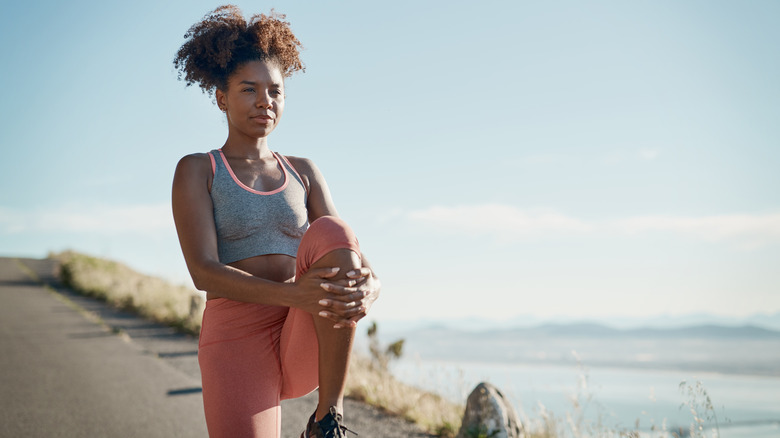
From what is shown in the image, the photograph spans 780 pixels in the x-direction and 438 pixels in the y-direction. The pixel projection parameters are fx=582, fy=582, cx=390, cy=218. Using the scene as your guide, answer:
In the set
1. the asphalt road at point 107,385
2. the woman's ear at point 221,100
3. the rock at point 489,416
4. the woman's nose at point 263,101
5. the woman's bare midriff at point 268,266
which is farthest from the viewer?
the asphalt road at point 107,385

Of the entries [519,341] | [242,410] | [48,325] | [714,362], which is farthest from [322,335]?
[519,341]

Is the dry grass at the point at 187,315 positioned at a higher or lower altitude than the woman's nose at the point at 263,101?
lower

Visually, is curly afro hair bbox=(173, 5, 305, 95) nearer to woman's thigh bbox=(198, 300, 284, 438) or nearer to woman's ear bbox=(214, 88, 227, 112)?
woman's ear bbox=(214, 88, 227, 112)

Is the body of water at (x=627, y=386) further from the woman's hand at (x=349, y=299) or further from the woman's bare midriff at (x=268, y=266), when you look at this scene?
the woman's bare midriff at (x=268, y=266)

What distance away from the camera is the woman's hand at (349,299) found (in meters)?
1.79

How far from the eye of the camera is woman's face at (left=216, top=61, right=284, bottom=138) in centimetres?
225

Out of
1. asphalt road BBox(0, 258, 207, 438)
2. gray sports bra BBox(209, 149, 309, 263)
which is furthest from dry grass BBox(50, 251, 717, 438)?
gray sports bra BBox(209, 149, 309, 263)

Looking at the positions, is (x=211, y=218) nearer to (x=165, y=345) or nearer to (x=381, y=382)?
(x=381, y=382)

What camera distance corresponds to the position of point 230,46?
2.32 m

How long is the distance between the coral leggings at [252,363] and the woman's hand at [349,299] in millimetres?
146

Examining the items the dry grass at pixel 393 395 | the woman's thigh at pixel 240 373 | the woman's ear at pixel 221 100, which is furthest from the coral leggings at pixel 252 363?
the dry grass at pixel 393 395

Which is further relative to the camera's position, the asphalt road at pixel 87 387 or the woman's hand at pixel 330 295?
the asphalt road at pixel 87 387

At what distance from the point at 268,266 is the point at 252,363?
350 millimetres

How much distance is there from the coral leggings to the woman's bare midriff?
12cm
